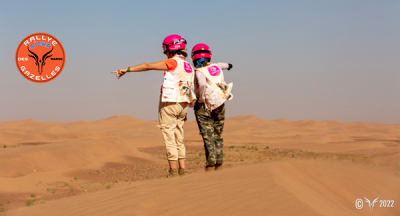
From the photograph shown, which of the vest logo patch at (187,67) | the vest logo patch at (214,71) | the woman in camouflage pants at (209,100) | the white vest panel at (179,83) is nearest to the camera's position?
the white vest panel at (179,83)

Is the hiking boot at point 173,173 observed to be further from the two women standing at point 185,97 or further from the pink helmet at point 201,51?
the pink helmet at point 201,51

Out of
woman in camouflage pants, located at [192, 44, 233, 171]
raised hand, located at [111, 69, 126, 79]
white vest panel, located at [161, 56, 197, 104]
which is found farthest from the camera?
woman in camouflage pants, located at [192, 44, 233, 171]

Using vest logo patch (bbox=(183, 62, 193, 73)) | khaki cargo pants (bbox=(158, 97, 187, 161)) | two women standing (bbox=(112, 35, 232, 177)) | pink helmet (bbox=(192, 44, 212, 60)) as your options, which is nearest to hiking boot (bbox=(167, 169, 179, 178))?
two women standing (bbox=(112, 35, 232, 177))

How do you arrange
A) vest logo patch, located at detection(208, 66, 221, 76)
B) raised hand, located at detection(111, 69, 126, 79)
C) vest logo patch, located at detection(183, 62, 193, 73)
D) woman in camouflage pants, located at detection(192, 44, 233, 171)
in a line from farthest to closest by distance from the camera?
vest logo patch, located at detection(208, 66, 221, 76) → woman in camouflage pants, located at detection(192, 44, 233, 171) → vest logo patch, located at detection(183, 62, 193, 73) → raised hand, located at detection(111, 69, 126, 79)

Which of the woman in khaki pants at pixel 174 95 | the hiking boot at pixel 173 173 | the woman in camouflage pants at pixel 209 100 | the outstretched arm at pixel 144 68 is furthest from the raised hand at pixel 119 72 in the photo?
the hiking boot at pixel 173 173

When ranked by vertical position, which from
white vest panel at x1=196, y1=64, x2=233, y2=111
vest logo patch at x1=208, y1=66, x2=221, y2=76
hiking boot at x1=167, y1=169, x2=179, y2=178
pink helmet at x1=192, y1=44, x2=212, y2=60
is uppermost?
pink helmet at x1=192, y1=44, x2=212, y2=60

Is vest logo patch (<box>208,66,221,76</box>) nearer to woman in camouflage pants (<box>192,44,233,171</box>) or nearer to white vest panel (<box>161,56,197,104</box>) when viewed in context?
woman in camouflage pants (<box>192,44,233,171</box>)

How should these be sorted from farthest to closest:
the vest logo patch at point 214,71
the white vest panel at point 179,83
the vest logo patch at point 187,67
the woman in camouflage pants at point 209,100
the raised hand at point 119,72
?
the vest logo patch at point 214,71, the woman in camouflage pants at point 209,100, the vest logo patch at point 187,67, the white vest panel at point 179,83, the raised hand at point 119,72

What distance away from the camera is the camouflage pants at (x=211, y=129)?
6133 mm

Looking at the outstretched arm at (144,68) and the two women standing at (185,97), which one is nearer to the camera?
the outstretched arm at (144,68)

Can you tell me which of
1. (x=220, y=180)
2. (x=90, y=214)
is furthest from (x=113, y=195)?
(x=220, y=180)

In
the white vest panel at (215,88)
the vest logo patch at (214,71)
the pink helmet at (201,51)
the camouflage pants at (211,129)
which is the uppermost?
the pink helmet at (201,51)

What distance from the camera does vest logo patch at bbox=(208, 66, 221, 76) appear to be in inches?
247

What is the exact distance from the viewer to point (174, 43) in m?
5.90
